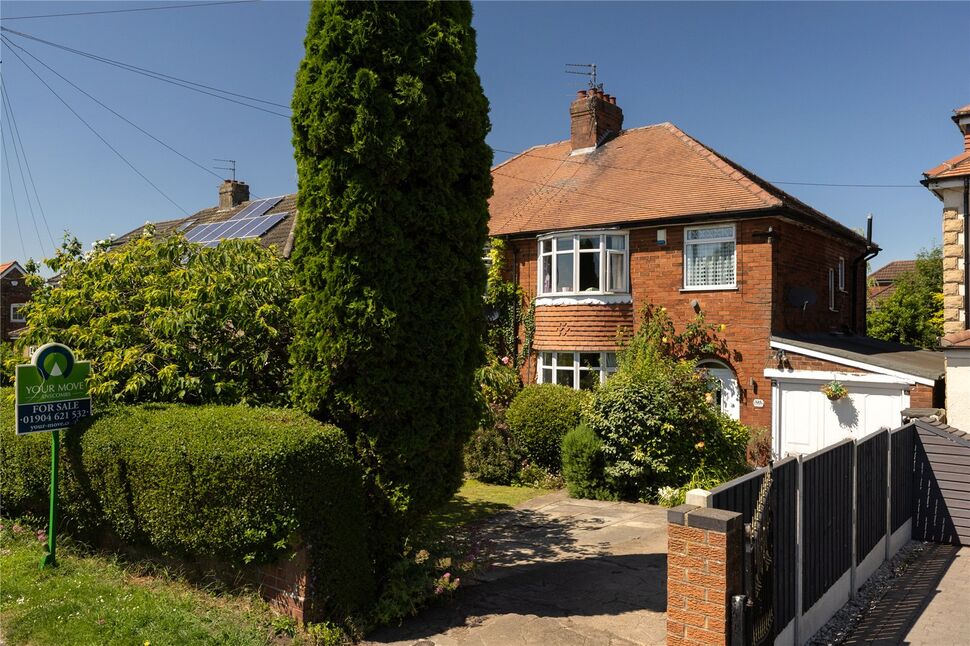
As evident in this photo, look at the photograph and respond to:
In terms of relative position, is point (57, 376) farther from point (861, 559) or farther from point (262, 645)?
point (861, 559)

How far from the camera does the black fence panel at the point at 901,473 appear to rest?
8273mm

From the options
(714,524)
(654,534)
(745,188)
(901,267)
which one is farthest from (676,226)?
(901,267)

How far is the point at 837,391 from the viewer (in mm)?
13453

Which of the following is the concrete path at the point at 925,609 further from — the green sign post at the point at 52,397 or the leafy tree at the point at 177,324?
the green sign post at the point at 52,397

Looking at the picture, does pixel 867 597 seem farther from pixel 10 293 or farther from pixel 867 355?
pixel 10 293

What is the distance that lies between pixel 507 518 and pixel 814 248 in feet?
36.2

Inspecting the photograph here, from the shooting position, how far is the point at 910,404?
12.8 meters

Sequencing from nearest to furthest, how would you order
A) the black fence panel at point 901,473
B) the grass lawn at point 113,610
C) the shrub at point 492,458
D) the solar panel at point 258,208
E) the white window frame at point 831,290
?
1. the grass lawn at point 113,610
2. the black fence panel at point 901,473
3. the shrub at point 492,458
4. the white window frame at point 831,290
5. the solar panel at point 258,208

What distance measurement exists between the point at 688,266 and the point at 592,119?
262 inches

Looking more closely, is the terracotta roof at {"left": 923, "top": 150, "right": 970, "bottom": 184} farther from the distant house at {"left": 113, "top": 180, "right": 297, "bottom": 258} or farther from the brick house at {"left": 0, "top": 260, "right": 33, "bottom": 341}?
the brick house at {"left": 0, "top": 260, "right": 33, "bottom": 341}

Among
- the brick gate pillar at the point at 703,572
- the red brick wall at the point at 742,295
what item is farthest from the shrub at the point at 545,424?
the brick gate pillar at the point at 703,572

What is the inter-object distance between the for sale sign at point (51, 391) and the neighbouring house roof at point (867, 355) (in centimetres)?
1272

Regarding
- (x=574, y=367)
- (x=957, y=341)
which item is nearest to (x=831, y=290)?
(x=574, y=367)

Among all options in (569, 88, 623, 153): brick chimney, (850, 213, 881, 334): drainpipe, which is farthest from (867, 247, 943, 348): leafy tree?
(569, 88, 623, 153): brick chimney
